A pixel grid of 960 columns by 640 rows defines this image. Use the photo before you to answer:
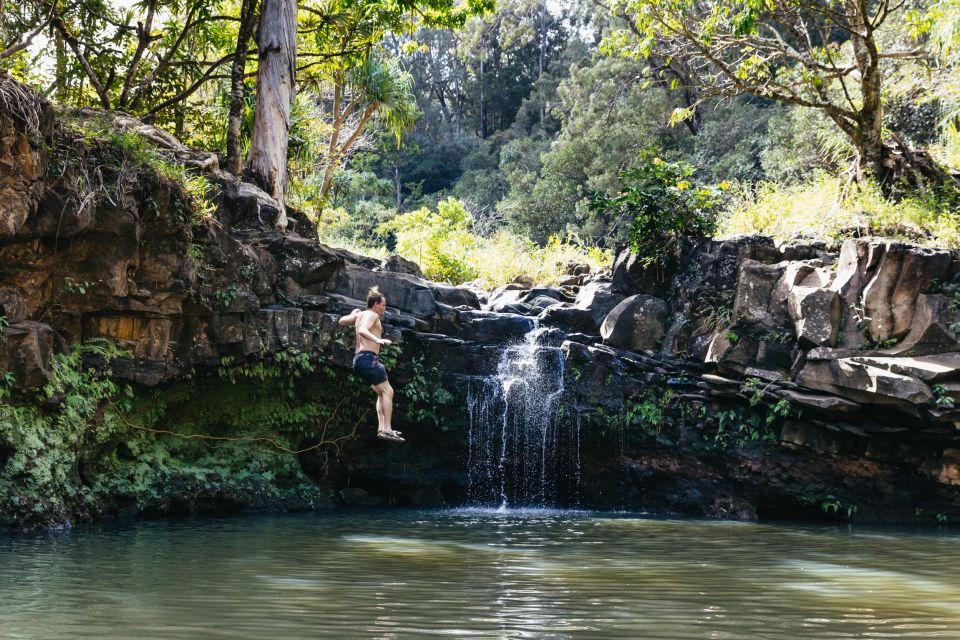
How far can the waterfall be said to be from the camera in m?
14.1

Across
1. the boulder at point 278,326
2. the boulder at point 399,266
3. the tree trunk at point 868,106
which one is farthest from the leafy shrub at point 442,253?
the tree trunk at point 868,106

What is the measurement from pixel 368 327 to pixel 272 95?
6.23 meters

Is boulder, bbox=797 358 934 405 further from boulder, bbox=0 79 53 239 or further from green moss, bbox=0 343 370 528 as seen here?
boulder, bbox=0 79 53 239

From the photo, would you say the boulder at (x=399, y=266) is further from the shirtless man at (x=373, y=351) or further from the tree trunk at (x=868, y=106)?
the tree trunk at (x=868, y=106)

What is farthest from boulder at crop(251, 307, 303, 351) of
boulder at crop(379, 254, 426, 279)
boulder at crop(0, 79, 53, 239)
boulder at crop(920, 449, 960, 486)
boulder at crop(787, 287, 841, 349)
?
boulder at crop(920, 449, 960, 486)

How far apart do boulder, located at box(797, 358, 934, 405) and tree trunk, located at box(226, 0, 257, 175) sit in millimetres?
9912

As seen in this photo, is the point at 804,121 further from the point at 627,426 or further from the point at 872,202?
the point at 627,426

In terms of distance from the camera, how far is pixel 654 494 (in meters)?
14.2

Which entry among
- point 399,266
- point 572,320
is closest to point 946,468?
point 572,320

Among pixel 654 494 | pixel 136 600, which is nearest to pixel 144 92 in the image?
pixel 654 494

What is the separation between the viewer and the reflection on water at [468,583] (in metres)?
5.20

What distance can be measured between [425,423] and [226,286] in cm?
389

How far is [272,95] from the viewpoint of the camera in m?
15.3

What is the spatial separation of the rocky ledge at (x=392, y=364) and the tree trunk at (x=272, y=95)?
1133 mm
